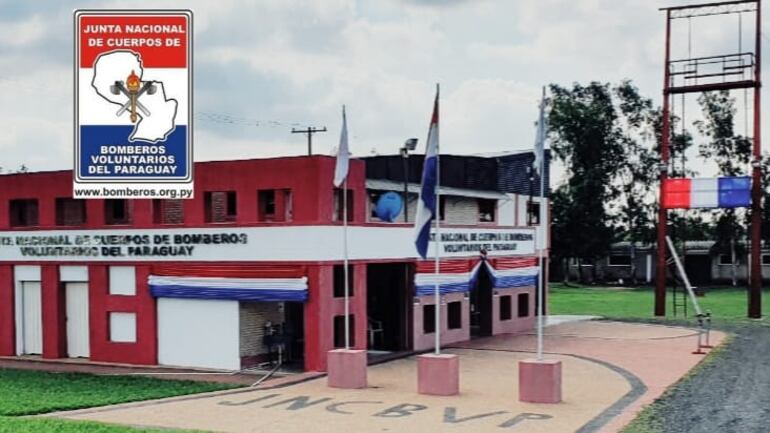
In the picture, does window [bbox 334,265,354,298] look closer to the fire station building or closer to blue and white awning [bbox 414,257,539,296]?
the fire station building

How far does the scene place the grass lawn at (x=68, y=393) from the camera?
50.4 feet

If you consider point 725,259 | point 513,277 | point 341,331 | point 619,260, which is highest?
point 513,277

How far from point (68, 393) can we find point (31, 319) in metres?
8.59

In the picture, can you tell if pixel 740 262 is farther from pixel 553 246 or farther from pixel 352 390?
pixel 352 390

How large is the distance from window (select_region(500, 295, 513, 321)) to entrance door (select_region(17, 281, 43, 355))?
15372 millimetres

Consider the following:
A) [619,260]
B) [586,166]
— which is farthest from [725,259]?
[586,166]

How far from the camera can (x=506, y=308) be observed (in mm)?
33656

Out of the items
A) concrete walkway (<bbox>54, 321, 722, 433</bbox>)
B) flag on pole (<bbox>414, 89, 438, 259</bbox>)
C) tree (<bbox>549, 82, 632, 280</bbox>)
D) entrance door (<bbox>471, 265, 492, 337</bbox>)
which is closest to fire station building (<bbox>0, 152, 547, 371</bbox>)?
entrance door (<bbox>471, 265, 492, 337</bbox>)

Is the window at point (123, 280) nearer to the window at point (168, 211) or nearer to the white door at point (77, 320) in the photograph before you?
the white door at point (77, 320)

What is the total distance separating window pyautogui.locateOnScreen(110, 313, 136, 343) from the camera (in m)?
25.3

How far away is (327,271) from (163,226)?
4.95 meters

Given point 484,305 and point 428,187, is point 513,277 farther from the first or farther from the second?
point 428,187

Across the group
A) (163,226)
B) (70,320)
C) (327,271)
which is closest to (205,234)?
(163,226)

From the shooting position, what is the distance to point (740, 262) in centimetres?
6975
